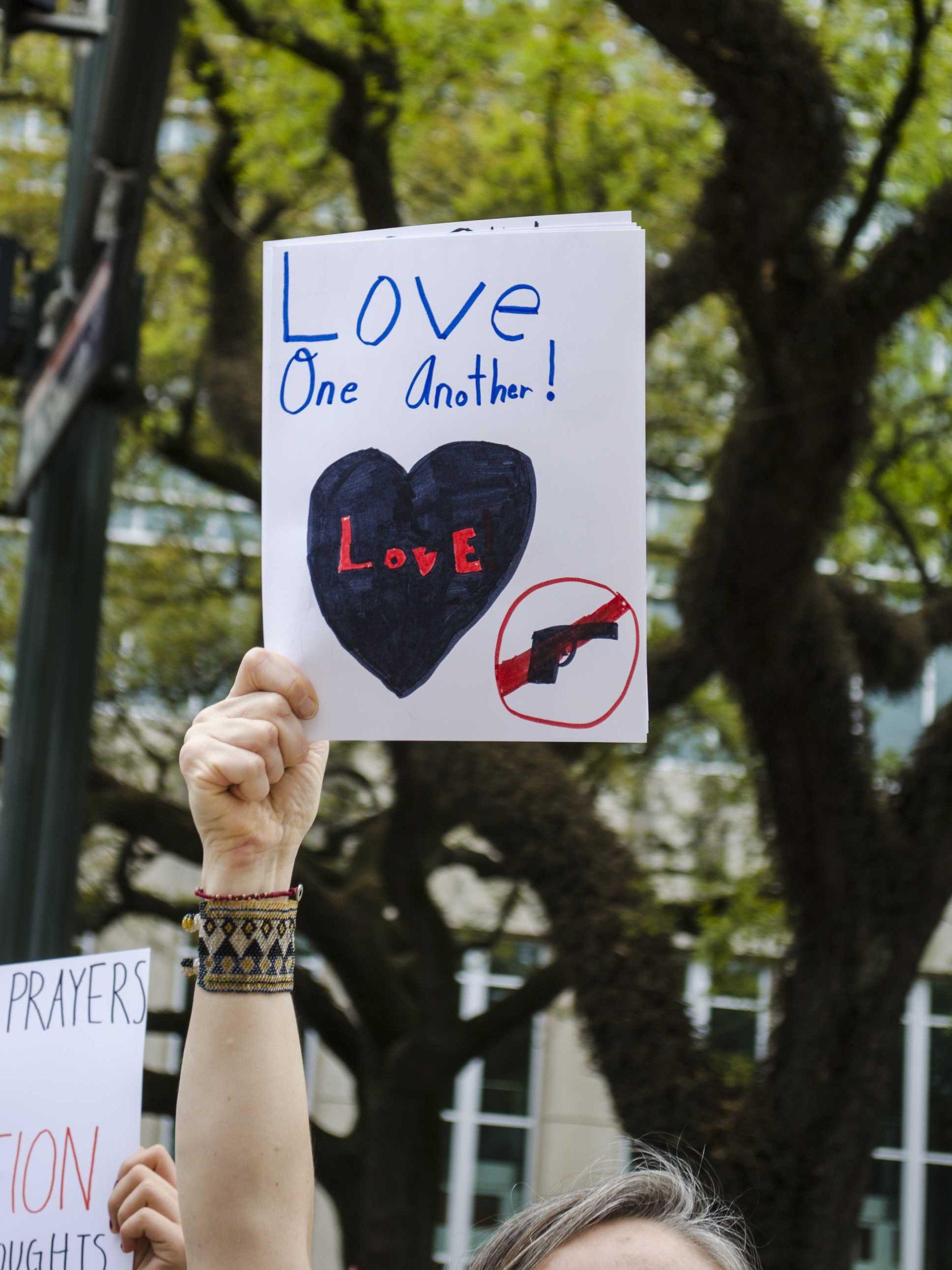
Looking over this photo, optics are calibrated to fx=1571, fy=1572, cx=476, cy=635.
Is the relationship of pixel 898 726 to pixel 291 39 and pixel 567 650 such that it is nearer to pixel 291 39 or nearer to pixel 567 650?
pixel 291 39

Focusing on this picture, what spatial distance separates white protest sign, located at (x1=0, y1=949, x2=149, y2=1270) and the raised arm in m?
0.47

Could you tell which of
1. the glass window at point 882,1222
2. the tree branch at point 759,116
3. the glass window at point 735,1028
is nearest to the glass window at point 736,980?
the tree branch at point 759,116

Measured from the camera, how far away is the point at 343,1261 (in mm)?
10469

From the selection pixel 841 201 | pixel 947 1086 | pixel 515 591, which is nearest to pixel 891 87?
Answer: pixel 841 201

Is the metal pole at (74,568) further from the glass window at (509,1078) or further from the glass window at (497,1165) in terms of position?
the glass window at (497,1165)

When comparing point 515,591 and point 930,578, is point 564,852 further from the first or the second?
point 515,591

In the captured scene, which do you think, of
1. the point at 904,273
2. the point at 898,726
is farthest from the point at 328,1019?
the point at 898,726

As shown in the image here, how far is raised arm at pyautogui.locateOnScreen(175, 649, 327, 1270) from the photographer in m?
1.58

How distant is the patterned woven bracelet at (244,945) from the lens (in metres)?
1.62

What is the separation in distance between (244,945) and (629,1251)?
49 cm

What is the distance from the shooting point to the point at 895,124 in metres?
6.03

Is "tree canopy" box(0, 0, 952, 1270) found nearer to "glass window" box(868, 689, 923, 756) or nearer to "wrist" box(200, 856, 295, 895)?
"wrist" box(200, 856, 295, 895)

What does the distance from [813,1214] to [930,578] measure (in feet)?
15.0

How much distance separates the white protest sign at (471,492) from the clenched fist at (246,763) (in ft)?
0.13
